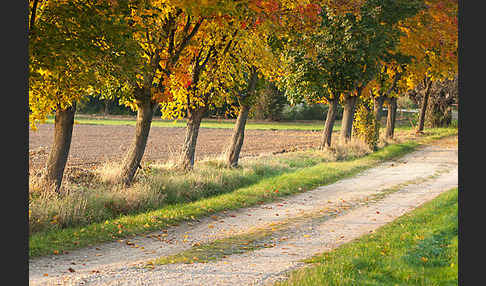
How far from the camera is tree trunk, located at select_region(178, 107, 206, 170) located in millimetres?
18672

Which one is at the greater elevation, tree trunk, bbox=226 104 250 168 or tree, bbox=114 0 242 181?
tree, bbox=114 0 242 181

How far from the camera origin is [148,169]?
16.2m

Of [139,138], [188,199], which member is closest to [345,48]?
[139,138]

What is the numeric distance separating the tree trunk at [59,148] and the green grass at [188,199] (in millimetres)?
1630

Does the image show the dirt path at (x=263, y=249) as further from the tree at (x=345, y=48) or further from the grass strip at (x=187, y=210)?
the tree at (x=345, y=48)

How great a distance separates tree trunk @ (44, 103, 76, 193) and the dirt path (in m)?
3.94

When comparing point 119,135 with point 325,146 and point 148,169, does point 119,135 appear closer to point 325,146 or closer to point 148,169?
point 325,146

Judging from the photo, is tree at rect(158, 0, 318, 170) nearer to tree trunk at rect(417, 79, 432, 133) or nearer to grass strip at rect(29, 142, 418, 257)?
grass strip at rect(29, 142, 418, 257)

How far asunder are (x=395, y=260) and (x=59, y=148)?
918 centimetres

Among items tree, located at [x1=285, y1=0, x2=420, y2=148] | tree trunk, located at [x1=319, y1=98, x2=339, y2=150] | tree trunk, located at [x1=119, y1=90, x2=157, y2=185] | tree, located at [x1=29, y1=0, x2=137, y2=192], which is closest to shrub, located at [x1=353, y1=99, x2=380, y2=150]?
tree trunk, located at [x1=319, y1=98, x2=339, y2=150]

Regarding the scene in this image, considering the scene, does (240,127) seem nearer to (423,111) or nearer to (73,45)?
(73,45)

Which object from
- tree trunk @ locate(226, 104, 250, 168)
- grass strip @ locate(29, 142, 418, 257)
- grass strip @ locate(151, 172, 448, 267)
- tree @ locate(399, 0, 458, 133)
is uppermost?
tree @ locate(399, 0, 458, 133)

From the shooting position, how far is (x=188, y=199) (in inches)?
589
